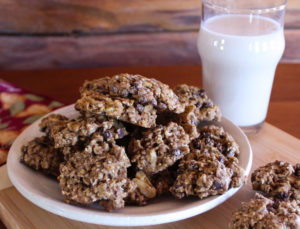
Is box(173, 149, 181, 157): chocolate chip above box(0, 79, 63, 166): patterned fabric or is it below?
above

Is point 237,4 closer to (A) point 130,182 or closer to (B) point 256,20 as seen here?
(B) point 256,20

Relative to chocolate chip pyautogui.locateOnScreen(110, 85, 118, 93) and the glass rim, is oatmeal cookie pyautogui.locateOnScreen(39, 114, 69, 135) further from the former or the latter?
the glass rim

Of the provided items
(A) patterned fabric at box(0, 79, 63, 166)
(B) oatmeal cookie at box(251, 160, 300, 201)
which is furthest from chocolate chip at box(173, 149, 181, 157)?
(A) patterned fabric at box(0, 79, 63, 166)

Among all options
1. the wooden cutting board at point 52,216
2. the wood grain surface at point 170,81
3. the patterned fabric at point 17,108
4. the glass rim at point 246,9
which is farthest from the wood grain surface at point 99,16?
the wooden cutting board at point 52,216

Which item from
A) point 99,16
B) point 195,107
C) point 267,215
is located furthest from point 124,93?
point 99,16

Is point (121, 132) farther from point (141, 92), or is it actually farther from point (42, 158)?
point (42, 158)

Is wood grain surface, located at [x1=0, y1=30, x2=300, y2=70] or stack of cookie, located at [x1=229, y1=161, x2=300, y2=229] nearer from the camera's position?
stack of cookie, located at [x1=229, y1=161, x2=300, y2=229]
